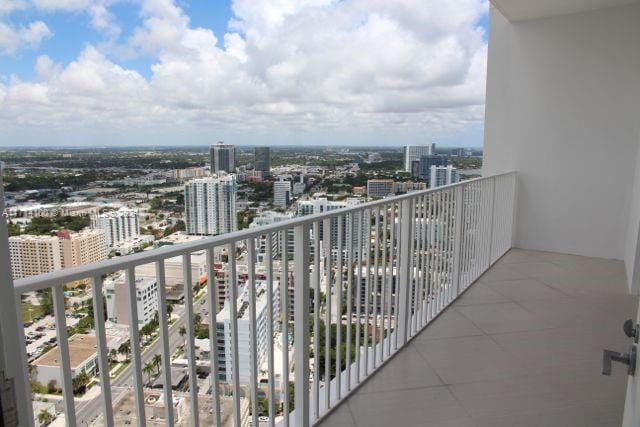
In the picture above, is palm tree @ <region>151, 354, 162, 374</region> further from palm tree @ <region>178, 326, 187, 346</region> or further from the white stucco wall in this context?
the white stucco wall

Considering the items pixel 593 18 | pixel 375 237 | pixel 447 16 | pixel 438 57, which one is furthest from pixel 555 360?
pixel 447 16

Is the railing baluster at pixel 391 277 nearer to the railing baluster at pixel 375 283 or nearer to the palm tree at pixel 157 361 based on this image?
the railing baluster at pixel 375 283

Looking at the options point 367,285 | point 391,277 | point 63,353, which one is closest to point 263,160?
point 391,277

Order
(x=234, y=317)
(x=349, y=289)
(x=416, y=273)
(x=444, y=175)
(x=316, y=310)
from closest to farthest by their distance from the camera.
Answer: (x=234, y=317)
(x=316, y=310)
(x=349, y=289)
(x=416, y=273)
(x=444, y=175)

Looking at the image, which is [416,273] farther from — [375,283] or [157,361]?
[157,361]

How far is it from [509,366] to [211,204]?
2.08m

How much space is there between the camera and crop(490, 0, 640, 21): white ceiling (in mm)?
4793

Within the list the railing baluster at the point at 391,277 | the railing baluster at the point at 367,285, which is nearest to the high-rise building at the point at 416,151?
the railing baluster at the point at 391,277

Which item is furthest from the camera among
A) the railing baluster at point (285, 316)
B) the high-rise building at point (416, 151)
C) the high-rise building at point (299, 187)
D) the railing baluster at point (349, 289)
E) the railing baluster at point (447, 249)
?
the high-rise building at point (416, 151)

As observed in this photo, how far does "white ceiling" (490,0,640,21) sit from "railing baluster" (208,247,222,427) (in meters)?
4.68

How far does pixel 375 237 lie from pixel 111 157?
1.92m

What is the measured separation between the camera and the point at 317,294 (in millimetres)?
2127

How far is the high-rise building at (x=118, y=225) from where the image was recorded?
5.91ft

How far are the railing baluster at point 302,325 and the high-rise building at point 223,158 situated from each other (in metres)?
1.78
